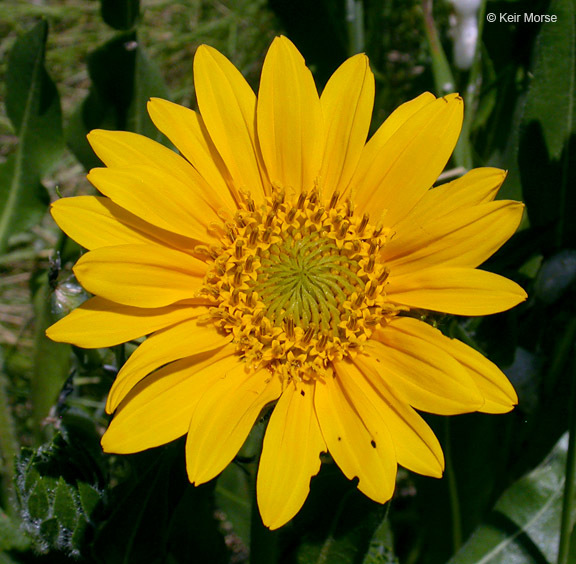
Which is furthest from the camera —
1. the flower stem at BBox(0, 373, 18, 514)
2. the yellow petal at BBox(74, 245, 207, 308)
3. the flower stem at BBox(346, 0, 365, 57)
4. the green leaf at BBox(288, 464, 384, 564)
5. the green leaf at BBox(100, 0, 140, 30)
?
the flower stem at BBox(346, 0, 365, 57)

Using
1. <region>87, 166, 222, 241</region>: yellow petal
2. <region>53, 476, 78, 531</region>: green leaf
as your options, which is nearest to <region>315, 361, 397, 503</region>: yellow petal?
<region>87, 166, 222, 241</region>: yellow petal

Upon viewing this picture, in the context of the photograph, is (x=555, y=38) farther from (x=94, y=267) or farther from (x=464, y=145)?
(x=94, y=267)

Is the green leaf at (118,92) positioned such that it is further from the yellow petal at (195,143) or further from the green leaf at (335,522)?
the green leaf at (335,522)

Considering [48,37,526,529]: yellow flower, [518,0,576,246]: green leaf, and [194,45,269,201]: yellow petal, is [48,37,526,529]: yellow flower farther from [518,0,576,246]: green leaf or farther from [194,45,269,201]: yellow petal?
[518,0,576,246]: green leaf

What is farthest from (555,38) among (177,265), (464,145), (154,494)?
(154,494)

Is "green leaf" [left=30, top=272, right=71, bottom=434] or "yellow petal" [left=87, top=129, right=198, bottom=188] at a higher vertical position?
"yellow petal" [left=87, top=129, right=198, bottom=188]

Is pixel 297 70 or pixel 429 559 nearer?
pixel 297 70

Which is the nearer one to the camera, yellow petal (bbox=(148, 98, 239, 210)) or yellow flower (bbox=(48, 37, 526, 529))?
yellow flower (bbox=(48, 37, 526, 529))

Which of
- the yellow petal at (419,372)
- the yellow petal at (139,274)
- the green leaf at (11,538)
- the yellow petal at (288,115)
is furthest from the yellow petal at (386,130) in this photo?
the green leaf at (11,538)

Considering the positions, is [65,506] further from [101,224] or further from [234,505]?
[234,505]
